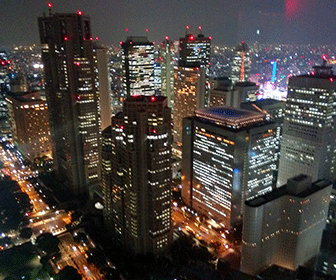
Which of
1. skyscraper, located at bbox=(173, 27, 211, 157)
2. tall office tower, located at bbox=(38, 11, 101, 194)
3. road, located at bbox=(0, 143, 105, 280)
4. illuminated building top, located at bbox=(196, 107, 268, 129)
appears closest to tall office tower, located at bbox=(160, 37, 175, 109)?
skyscraper, located at bbox=(173, 27, 211, 157)

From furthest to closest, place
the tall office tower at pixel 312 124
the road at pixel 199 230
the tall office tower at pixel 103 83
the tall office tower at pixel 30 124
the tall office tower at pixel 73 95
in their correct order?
the tall office tower at pixel 103 83, the tall office tower at pixel 30 124, the tall office tower at pixel 73 95, the tall office tower at pixel 312 124, the road at pixel 199 230

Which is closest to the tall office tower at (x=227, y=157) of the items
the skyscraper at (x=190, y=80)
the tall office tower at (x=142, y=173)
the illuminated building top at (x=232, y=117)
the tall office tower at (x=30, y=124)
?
the illuminated building top at (x=232, y=117)

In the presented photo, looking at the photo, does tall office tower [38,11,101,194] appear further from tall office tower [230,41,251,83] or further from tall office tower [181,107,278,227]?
tall office tower [230,41,251,83]

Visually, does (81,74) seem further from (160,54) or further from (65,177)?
(160,54)

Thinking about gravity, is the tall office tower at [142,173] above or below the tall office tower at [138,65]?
below

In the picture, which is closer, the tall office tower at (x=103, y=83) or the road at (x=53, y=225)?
the road at (x=53, y=225)

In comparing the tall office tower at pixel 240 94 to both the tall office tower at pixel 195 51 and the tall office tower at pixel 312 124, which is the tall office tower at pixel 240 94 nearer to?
the tall office tower at pixel 195 51

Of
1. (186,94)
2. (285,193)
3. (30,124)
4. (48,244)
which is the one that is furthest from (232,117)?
(30,124)
